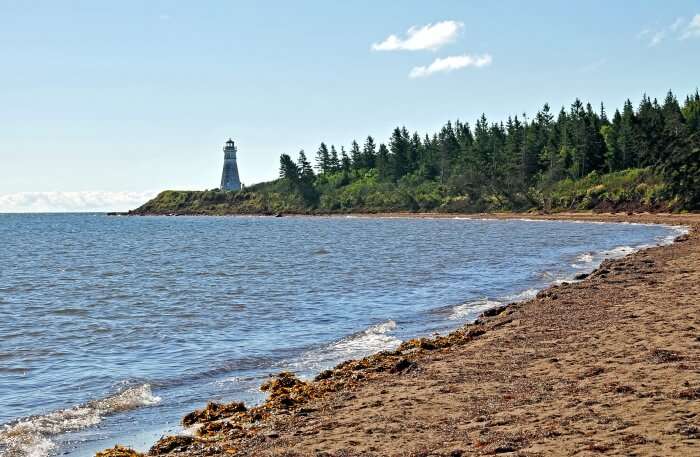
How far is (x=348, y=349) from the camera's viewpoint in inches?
788

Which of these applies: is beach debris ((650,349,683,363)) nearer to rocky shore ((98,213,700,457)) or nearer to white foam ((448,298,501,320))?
rocky shore ((98,213,700,457))

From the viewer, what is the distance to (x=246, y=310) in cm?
2931

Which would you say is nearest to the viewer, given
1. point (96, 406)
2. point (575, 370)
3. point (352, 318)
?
point (575, 370)

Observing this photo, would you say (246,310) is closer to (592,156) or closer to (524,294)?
(524,294)

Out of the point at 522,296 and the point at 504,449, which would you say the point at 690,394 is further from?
the point at 522,296

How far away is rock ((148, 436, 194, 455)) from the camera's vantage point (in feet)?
36.6

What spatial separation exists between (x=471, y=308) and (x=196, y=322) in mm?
10591

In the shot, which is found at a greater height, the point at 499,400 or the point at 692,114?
the point at 692,114

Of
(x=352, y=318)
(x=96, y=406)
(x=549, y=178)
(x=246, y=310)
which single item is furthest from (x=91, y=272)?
(x=549, y=178)

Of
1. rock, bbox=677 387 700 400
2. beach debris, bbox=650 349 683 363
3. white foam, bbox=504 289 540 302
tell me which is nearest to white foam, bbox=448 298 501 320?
white foam, bbox=504 289 540 302

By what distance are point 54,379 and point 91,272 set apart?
121ft

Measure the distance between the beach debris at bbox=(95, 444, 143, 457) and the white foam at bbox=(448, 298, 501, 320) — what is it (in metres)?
15.4

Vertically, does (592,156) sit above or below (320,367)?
above

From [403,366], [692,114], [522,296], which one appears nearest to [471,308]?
[522,296]
